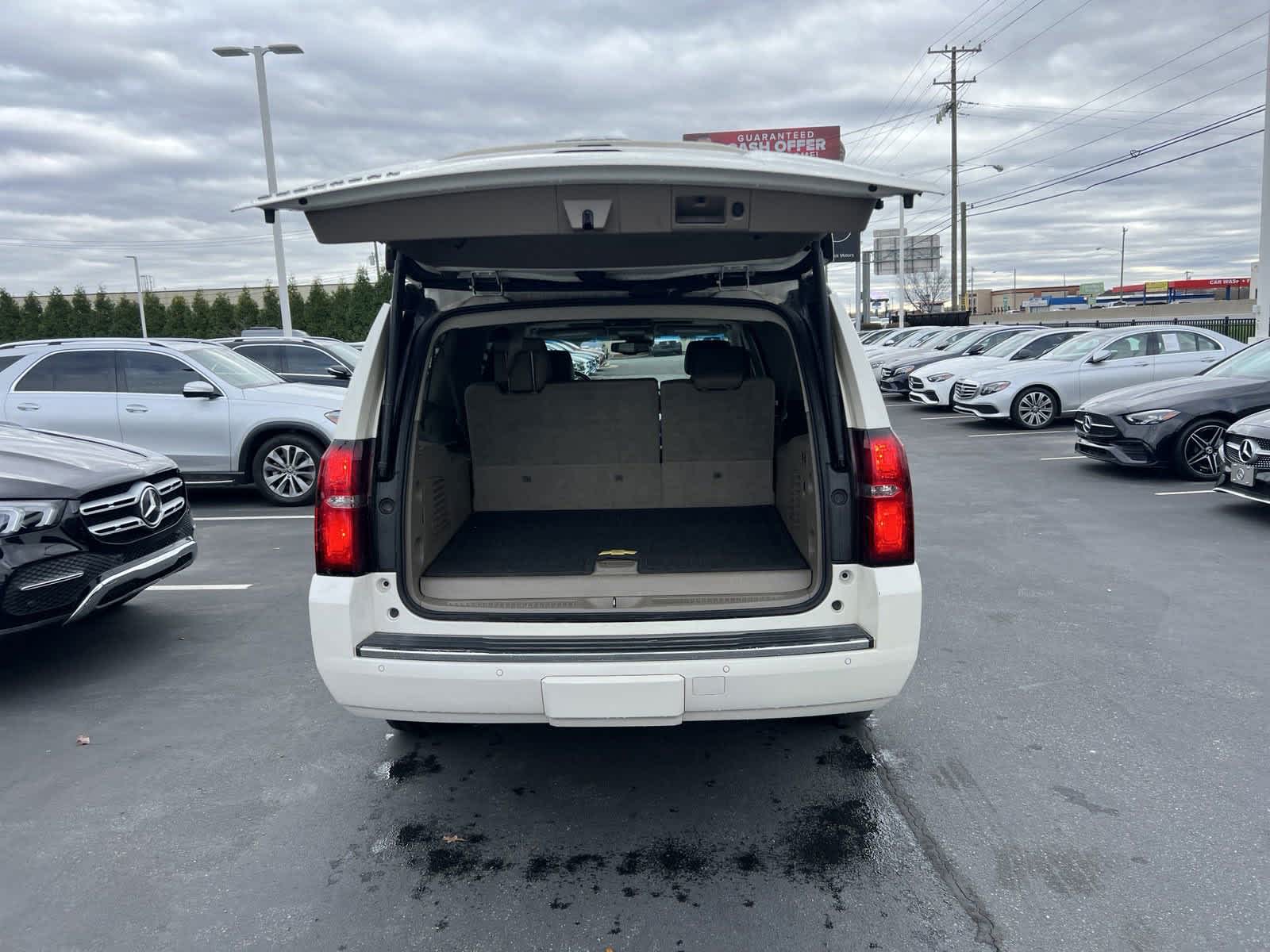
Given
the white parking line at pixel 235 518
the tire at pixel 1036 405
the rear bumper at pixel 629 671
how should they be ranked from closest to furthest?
1. the rear bumper at pixel 629 671
2. the white parking line at pixel 235 518
3. the tire at pixel 1036 405

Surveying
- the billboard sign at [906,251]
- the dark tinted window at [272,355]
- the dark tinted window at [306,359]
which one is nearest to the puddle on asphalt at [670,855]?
the dark tinted window at [306,359]

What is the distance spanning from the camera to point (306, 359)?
1345cm

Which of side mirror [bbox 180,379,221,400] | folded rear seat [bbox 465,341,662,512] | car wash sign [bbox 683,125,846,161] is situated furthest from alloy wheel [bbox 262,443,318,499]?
car wash sign [bbox 683,125,846,161]

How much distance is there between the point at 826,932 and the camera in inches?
103

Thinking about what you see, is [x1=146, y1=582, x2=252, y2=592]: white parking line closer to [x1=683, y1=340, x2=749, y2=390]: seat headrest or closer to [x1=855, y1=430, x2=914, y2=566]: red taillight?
[x1=683, y1=340, x2=749, y2=390]: seat headrest

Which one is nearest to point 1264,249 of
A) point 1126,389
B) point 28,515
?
point 1126,389

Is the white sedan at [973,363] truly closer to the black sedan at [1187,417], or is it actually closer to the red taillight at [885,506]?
the black sedan at [1187,417]

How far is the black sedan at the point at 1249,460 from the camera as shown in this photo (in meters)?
7.34

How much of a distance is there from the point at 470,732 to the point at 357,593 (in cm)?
123

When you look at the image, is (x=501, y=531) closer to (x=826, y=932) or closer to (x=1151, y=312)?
(x=826, y=932)

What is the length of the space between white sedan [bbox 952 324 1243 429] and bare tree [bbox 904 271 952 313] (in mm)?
58628

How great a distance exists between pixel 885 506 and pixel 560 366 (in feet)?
7.36

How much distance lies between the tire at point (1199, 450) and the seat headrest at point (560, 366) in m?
7.52

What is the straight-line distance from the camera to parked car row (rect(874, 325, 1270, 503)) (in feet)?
30.6
